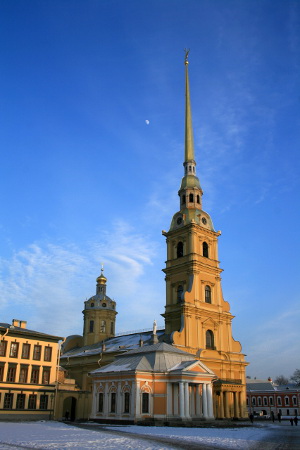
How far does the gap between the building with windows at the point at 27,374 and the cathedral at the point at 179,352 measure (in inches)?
195

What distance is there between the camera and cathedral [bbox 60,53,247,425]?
3891 cm

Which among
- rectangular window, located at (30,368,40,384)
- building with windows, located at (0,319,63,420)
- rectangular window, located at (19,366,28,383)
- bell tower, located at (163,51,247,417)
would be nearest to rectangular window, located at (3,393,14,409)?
building with windows, located at (0,319,63,420)

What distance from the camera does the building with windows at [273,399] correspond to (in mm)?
89312

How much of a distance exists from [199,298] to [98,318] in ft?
88.2

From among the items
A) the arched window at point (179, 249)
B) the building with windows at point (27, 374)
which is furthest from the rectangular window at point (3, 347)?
the arched window at point (179, 249)

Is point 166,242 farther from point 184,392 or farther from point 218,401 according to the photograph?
point 184,392

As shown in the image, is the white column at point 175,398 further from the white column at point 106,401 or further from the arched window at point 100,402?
the arched window at point 100,402

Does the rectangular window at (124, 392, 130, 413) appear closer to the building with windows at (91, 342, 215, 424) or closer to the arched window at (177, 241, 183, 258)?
the building with windows at (91, 342, 215, 424)

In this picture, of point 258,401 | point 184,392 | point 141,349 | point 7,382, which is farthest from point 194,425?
point 258,401

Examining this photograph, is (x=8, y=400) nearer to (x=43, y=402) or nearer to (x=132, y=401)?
(x=43, y=402)

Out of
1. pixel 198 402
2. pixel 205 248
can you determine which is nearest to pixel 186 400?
pixel 198 402

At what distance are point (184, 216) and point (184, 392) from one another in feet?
89.1

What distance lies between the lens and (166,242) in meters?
61.3

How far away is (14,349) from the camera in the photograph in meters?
42.9
